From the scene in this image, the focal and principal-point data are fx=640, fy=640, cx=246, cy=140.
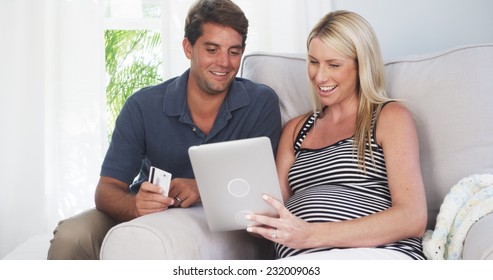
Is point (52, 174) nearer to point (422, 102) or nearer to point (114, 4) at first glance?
point (114, 4)

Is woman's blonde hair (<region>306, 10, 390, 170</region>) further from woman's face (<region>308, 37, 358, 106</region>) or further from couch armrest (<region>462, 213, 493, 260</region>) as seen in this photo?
couch armrest (<region>462, 213, 493, 260</region>)

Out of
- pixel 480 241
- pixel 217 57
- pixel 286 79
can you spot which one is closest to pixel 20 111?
pixel 217 57

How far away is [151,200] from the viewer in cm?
157

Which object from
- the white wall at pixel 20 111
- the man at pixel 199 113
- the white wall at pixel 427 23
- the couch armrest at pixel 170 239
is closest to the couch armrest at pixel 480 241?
the couch armrest at pixel 170 239

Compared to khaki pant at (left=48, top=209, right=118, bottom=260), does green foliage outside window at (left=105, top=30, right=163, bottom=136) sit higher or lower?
higher

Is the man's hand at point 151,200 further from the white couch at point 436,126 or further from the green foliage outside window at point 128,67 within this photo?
the green foliage outside window at point 128,67

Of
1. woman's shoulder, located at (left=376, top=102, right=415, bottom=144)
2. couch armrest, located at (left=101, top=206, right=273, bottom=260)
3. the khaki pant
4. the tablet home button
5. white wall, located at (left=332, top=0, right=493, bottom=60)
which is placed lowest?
the khaki pant

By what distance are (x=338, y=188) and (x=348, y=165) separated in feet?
0.21

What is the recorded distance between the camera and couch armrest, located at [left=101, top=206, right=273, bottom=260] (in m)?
1.33

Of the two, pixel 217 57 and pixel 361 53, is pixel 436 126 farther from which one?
pixel 217 57

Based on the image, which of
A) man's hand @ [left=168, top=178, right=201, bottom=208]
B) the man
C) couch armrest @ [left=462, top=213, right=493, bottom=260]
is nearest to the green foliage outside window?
the man

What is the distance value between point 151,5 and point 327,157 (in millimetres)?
1314

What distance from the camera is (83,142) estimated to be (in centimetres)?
254

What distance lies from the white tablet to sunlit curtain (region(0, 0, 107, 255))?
127 centimetres
